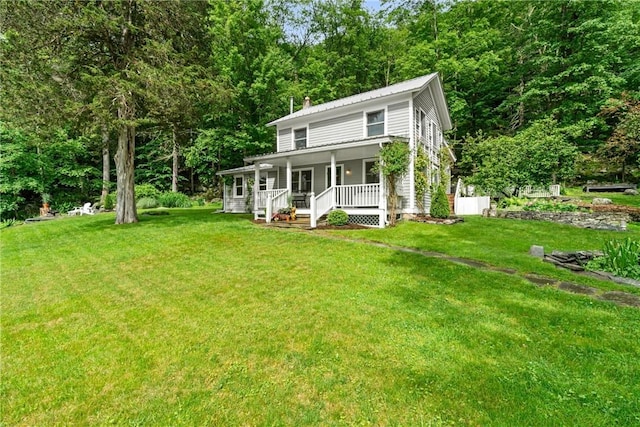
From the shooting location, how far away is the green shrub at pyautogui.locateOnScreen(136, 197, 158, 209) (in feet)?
71.4

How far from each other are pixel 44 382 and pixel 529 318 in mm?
5577

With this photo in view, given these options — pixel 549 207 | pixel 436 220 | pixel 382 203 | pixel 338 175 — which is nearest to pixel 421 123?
pixel 338 175

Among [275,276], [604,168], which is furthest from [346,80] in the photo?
[275,276]

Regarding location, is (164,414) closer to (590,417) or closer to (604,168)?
(590,417)

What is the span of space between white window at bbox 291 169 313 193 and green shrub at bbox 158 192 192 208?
1203 centimetres

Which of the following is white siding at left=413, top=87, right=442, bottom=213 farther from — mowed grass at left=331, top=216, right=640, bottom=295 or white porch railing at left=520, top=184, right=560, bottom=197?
white porch railing at left=520, top=184, right=560, bottom=197

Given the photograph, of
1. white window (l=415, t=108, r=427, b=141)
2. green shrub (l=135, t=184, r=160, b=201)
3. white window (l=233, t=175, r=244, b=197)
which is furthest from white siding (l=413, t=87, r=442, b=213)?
green shrub (l=135, t=184, r=160, b=201)

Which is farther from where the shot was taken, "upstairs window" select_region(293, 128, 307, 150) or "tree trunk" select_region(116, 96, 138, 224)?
"upstairs window" select_region(293, 128, 307, 150)

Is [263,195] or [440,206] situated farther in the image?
[263,195]

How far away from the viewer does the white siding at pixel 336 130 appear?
49.0ft

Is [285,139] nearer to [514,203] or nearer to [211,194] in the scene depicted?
[514,203]

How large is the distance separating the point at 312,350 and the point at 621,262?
6.52 metres

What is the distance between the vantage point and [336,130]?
51.5 ft

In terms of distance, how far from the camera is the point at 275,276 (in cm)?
573
